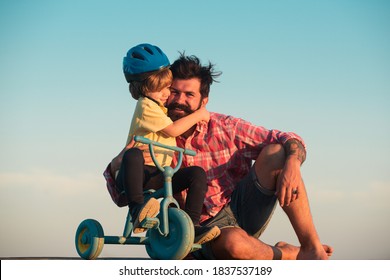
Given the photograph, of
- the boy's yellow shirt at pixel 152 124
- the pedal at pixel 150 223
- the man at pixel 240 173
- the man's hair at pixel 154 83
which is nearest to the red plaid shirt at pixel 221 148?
the man at pixel 240 173

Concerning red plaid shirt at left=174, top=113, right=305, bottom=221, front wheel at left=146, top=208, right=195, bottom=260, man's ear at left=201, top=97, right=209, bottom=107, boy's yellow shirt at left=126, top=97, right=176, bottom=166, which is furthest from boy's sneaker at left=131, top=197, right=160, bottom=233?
man's ear at left=201, top=97, right=209, bottom=107

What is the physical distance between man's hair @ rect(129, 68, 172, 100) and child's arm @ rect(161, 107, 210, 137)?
1.20 feet

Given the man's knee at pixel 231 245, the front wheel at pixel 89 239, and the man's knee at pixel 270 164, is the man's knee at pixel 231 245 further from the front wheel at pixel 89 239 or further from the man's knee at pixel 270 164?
the front wheel at pixel 89 239

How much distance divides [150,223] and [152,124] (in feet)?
2.94

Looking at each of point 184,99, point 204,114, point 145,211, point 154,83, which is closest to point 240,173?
point 204,114

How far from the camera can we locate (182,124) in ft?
16.5

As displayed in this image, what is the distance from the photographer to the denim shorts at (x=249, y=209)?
538cm

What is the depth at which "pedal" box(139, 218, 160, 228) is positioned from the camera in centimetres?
445

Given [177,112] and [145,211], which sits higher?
[177,112]

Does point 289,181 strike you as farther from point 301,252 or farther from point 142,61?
point 142,61

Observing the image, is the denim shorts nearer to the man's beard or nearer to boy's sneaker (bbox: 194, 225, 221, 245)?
boy's sneaker (bbox: 194, 225, 221, 245)

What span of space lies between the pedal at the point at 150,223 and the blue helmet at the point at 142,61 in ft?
4.38

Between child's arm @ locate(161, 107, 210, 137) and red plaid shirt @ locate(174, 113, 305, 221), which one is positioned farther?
red plaid shirt @ locate(174, 113, 305, 221)
